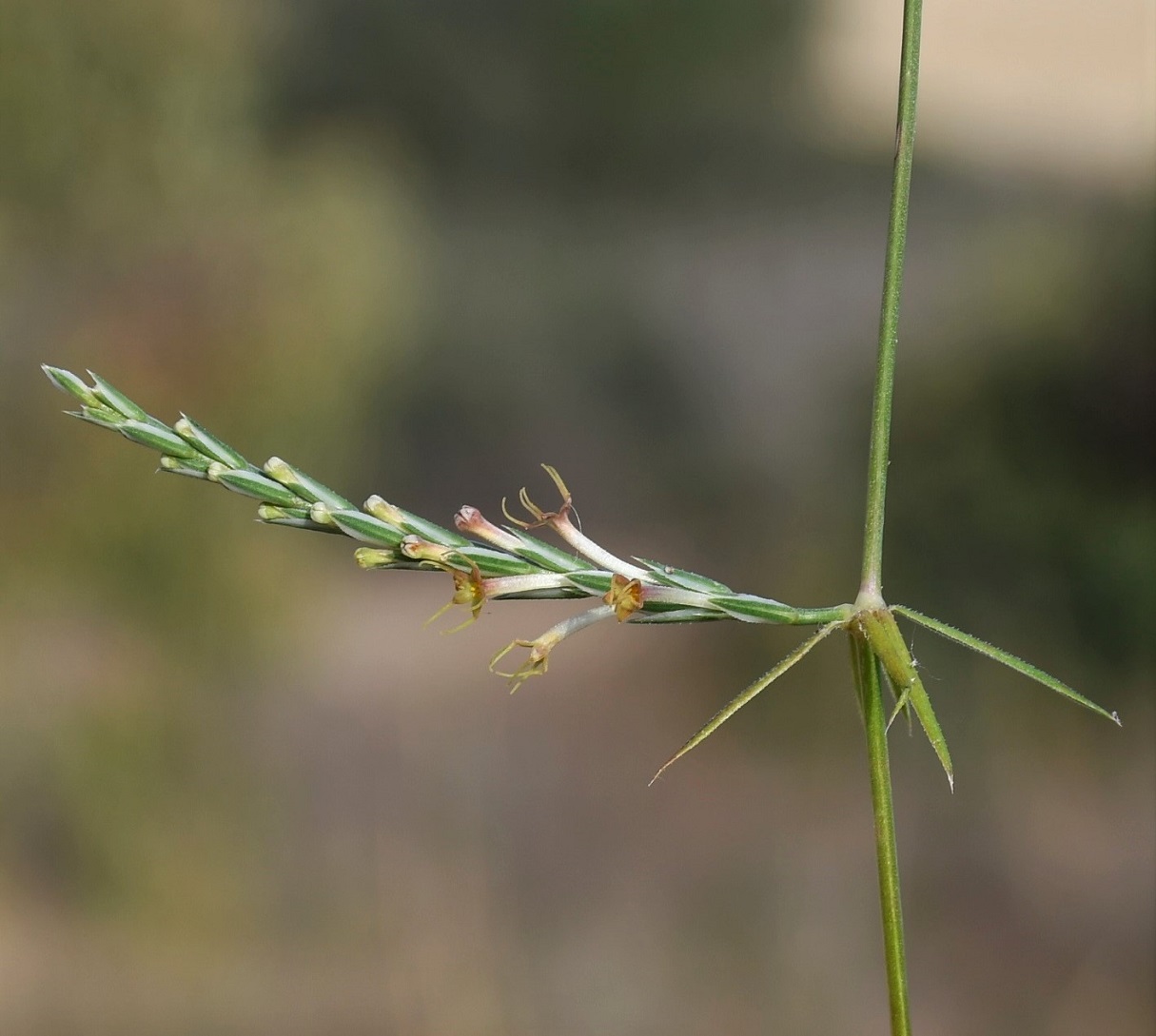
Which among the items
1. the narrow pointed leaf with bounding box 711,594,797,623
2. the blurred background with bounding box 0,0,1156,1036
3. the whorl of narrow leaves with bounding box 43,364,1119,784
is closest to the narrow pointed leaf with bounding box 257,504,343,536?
the whorl of narrow leaves with bounding box 43,364,1119,784

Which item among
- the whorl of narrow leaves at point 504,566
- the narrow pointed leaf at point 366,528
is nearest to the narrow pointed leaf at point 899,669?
the whorl of narrow leaves at point 504,566

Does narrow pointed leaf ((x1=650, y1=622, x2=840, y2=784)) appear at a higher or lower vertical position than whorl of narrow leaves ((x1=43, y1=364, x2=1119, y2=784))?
lower

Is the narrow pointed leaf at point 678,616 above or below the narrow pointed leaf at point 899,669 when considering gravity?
above

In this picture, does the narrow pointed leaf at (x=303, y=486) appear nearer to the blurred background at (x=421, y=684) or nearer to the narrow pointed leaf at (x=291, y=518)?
the narrow pointed leaf at (x=291, y=518)

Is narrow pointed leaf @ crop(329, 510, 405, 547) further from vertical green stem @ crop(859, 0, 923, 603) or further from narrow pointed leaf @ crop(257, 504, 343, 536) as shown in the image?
vertical green stem @ crop(859, 0, 923, 603)

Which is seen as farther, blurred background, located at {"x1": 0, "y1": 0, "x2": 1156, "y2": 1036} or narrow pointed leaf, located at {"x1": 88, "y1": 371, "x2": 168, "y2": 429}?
blurred background, located at {"x1": 0, "y1": 0, "x2": 1156, "y2": 1036}

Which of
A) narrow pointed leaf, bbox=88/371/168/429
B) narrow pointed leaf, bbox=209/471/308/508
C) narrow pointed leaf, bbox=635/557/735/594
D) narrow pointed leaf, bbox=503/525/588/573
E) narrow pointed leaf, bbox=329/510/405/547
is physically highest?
narrow pointed leaf, bbox=88/371/168/429

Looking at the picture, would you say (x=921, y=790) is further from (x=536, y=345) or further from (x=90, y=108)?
(x=536, y=345)
